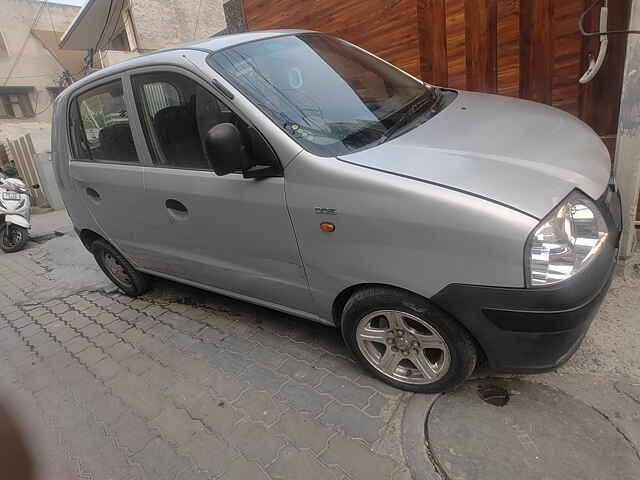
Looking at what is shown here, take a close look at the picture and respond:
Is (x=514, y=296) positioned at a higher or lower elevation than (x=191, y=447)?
higher

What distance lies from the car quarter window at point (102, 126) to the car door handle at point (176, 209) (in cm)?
50

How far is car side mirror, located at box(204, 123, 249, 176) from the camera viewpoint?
209 cm

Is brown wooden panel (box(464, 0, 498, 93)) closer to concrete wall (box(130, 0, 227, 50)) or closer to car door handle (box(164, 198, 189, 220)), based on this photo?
car door handle (box(164, 198, 189, 220))

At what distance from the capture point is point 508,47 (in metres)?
4.38

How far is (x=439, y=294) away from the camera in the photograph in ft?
6.23

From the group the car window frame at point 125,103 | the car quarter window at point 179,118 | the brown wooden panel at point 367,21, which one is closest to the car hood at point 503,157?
the car quarter window at point 179,118

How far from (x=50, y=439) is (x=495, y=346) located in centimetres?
251

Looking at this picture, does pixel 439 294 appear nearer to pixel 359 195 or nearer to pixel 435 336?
pixel 435 336

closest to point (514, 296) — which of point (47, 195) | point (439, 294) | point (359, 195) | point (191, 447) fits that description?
point (439, 294)

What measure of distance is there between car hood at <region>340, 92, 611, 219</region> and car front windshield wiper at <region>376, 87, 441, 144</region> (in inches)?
3.5

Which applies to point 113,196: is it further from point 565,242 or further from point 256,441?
point 565,242

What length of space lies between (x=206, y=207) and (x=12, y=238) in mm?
6464

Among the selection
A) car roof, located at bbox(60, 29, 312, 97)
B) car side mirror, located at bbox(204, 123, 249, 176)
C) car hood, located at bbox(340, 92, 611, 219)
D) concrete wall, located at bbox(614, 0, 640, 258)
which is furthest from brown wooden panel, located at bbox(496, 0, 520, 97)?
car side mirror, located at bbox(204, 123, 249, 176)

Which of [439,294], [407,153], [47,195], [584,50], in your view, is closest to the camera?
[439,294]
